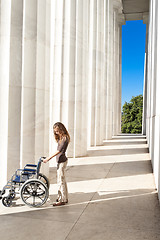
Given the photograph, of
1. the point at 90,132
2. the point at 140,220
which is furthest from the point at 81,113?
the point at 140,220

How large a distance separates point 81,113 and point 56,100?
1861 millimetres

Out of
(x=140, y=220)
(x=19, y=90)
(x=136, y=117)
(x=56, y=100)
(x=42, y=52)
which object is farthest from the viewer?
(x=136, y=117)

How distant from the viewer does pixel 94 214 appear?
264 inches

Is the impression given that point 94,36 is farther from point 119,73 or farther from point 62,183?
point 119,73

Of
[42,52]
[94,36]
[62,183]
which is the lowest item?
[62,183]

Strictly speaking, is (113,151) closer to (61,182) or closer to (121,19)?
(61,182)

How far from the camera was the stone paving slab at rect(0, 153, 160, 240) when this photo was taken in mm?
5566

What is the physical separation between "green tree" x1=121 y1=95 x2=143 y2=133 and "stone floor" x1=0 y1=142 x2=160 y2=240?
219ft

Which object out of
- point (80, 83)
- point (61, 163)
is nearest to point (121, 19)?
point (80, 83)

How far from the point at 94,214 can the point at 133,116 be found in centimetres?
7394

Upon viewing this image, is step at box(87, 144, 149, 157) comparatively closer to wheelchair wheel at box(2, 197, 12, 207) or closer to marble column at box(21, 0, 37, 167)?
marble column at box(21, 0, 37, 167)

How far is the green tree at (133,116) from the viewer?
76125mm

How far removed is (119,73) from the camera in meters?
44.0

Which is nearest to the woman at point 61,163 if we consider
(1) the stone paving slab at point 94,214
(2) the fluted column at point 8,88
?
(1) the stone paving slab at point 94,214
